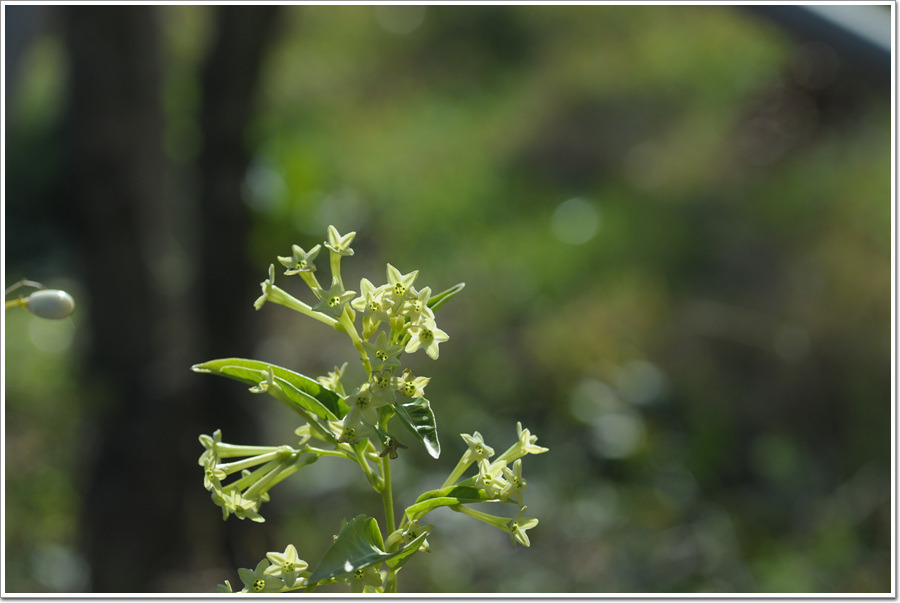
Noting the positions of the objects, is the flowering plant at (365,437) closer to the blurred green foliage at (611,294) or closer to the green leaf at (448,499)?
the green leaf at (448,499)

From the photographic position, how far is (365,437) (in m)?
0.26

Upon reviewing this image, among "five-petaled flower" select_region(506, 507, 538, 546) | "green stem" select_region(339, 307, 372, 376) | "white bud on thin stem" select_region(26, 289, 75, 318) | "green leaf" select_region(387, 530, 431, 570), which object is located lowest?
"green leaf" select_region(387, 530, 431, 570)

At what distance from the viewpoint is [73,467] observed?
1.93 m

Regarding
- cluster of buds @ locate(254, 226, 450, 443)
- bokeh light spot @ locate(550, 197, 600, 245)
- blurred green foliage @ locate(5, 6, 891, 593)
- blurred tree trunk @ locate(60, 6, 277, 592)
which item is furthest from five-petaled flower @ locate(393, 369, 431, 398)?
bokeh light spot @ locate(550, 197, 600, 245)

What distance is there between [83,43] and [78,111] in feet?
0.40

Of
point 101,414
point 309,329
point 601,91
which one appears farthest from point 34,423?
point 601,91

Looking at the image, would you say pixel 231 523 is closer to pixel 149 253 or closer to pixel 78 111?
pixel 149 253

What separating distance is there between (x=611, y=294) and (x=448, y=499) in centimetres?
221

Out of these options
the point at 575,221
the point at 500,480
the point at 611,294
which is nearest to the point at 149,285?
the point at 611,294

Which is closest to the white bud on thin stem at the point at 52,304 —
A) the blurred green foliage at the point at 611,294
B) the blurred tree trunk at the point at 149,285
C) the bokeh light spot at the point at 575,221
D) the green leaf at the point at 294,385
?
the green leaf at the point at 294,385

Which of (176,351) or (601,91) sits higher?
(601,91)

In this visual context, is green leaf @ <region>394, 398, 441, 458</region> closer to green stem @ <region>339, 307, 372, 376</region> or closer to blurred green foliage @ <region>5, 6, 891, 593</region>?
green stem @ <region>339, 307, 372, 376</region>

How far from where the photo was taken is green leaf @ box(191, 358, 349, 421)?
0.29 meters

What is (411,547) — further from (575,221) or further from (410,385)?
(575,221)
